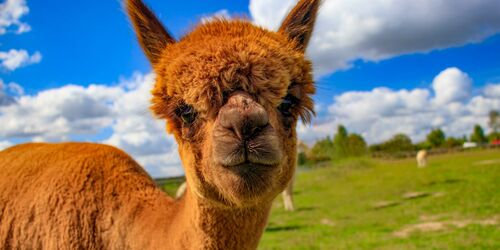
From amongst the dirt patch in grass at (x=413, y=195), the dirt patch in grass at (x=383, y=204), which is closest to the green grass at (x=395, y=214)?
the dirt patch in grass at (x=383, y=204)

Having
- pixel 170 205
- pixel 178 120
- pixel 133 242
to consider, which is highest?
pixel 178 120

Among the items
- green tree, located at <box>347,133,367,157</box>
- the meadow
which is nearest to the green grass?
the meadow

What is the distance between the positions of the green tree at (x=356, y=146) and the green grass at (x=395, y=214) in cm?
2752

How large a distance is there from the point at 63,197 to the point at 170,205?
1.16 meters

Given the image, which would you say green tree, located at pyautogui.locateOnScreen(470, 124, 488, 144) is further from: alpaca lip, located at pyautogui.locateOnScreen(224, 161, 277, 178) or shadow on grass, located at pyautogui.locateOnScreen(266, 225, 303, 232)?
alpaca lip, located at pyautogui.locateOnScreen(224, 161, 277, 178)

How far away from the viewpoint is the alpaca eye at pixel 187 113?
12.1 feet

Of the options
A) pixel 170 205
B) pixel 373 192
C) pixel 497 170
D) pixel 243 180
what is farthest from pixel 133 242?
pixel 497 170

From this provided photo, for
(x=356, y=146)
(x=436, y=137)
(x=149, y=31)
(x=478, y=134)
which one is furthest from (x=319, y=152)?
(x=478, y=134)

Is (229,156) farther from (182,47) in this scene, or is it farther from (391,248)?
(391,248)

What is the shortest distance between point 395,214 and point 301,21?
20325 millimetres

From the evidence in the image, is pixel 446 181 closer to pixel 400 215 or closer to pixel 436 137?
pixel 400 215

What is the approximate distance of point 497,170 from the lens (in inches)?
1330

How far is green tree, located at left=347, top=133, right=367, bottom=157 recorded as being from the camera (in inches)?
2729

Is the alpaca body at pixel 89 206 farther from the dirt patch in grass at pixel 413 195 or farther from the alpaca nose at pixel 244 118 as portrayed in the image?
the dirt patch in grass at pixel 413 195
